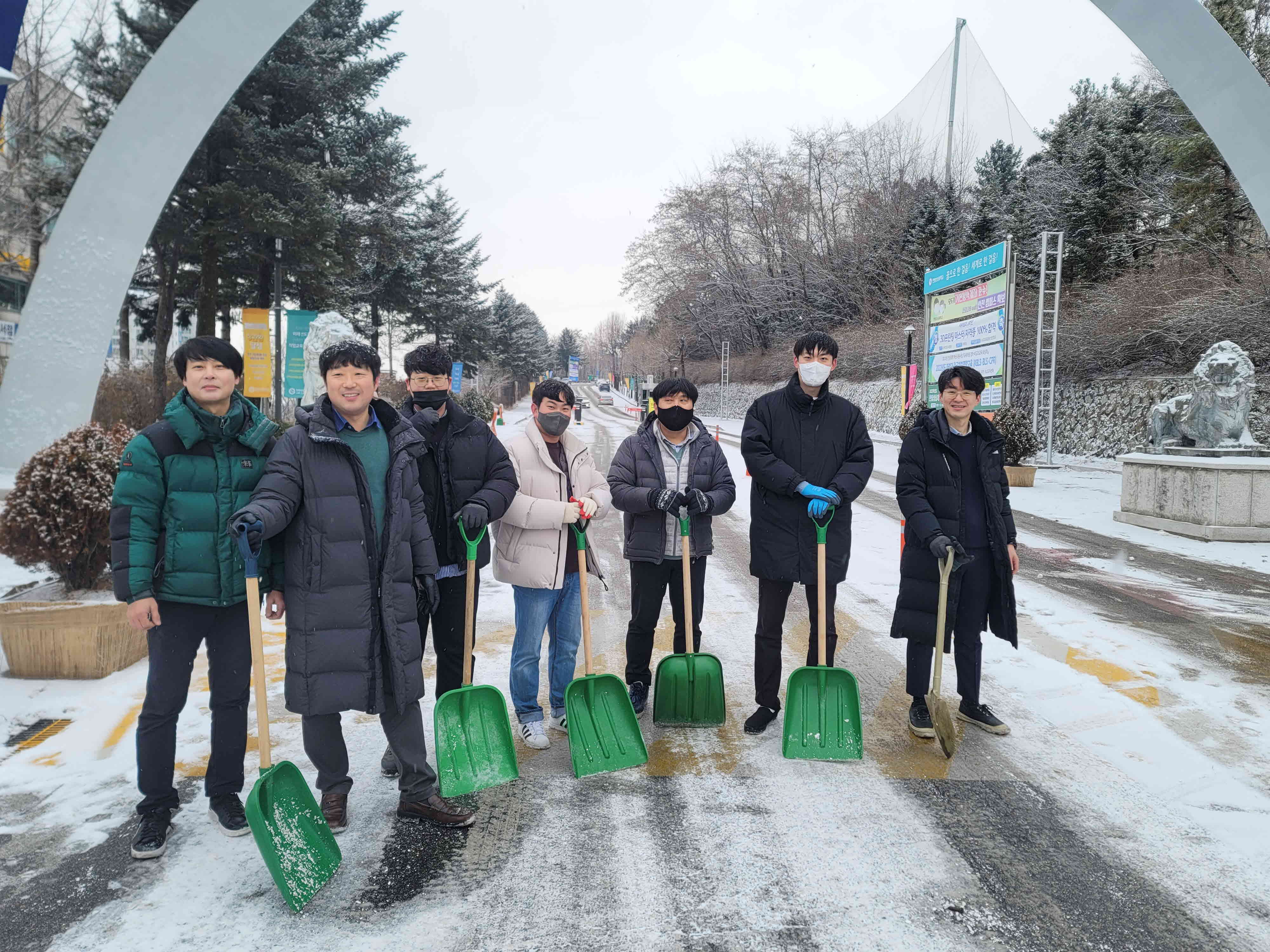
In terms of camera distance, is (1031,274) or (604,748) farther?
(1031,274)

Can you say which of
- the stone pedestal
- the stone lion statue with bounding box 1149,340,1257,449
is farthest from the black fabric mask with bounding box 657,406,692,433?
the stone lion statue with bounding box 1149,340,1257,449

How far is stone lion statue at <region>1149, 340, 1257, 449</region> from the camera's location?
9.39 metres

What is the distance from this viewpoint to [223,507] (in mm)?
2764

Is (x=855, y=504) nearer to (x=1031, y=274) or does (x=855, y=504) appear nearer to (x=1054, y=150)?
(x=1031, y=274)

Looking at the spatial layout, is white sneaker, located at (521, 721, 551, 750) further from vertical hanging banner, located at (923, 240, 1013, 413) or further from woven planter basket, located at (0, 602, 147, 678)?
vertical hanging banner, located at (923, 240, 1013, 413)

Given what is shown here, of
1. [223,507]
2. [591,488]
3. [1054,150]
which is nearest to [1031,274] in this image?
[1054,150]

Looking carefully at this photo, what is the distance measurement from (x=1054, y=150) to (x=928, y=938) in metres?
32.5

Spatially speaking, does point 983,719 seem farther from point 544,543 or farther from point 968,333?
point 968,333

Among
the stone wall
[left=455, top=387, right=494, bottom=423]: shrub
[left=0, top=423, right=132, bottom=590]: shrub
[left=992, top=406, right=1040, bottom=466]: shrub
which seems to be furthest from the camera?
[left=455, top=387, right=494, bottom=423]: shrub

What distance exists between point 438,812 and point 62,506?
321 centimetres

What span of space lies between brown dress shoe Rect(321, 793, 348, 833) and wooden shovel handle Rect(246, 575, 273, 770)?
1.21 feet

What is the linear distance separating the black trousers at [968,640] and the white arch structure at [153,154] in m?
7.35

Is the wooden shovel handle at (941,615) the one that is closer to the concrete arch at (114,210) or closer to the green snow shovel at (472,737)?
the green snow shovel at (472,737)

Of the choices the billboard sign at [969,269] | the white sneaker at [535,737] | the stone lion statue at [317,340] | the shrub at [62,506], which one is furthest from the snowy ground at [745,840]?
the billboard sign at [969,269]
